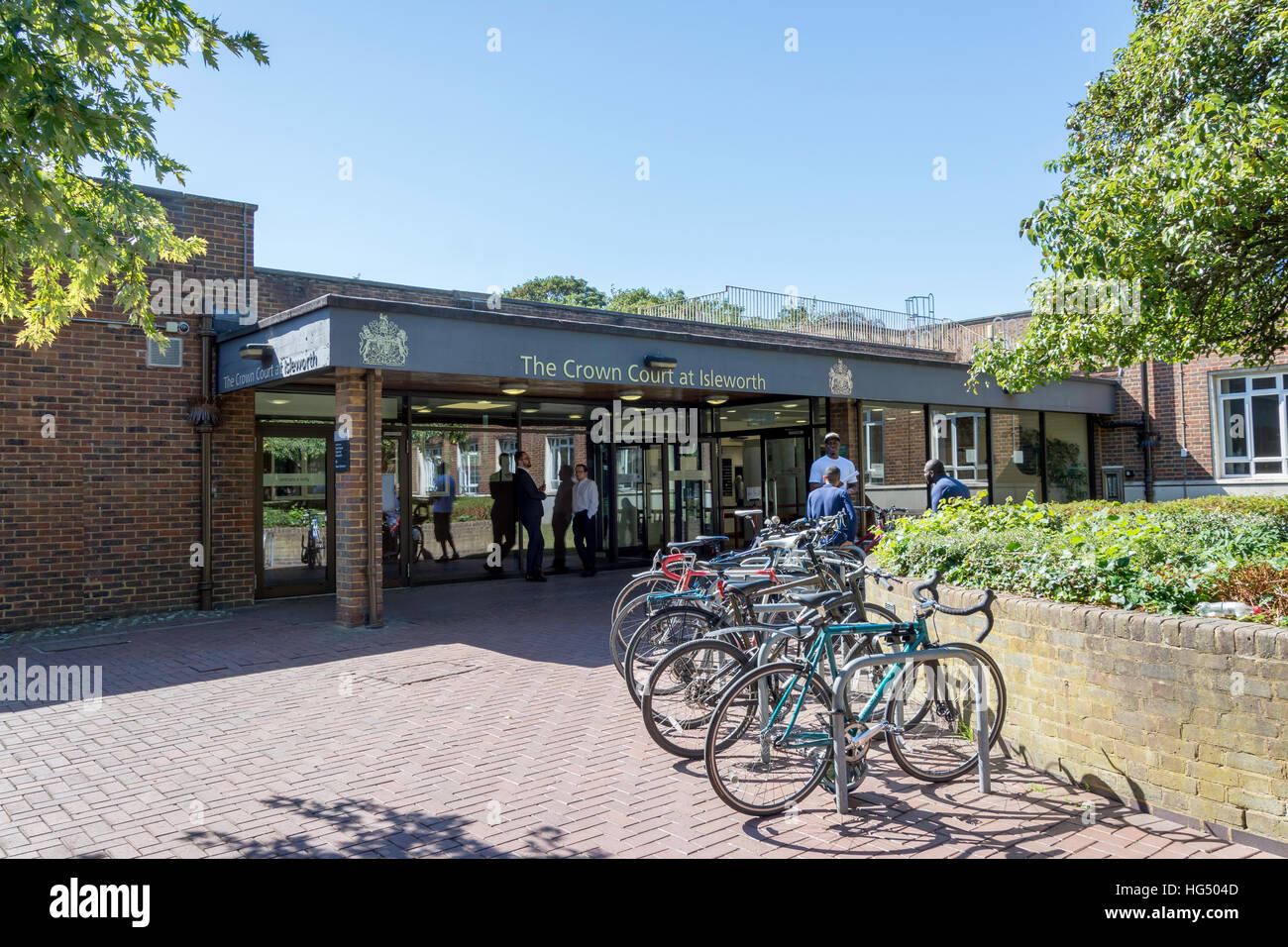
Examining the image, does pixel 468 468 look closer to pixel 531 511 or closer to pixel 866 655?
pixel 531 511

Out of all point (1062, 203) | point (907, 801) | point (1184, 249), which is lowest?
point (907, 801)

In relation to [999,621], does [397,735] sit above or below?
below

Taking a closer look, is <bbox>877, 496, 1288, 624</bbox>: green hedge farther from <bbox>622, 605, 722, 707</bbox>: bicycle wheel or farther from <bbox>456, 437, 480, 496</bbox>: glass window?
<bbox>456, 437, 480, 496</bbox>: glass window

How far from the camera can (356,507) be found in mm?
8875

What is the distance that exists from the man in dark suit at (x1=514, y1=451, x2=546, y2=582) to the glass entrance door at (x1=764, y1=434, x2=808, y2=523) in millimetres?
4277

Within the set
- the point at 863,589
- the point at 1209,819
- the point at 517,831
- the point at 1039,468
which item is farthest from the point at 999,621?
the point at 1039,468

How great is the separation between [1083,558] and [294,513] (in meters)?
9.78

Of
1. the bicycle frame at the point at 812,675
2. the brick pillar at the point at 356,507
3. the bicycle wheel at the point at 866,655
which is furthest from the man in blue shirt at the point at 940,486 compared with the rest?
the brick pillar at the point at 356,507

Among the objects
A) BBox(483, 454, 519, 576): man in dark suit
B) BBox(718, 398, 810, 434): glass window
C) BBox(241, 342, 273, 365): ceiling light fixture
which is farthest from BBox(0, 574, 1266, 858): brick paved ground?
BBox(718, 398, 810, 434): glass window

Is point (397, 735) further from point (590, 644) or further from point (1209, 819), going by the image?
point (1209, 819)

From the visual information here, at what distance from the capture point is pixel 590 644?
8070 mm

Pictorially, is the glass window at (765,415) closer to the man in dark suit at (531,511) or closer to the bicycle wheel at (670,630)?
the man in dark suit at (531,511)
